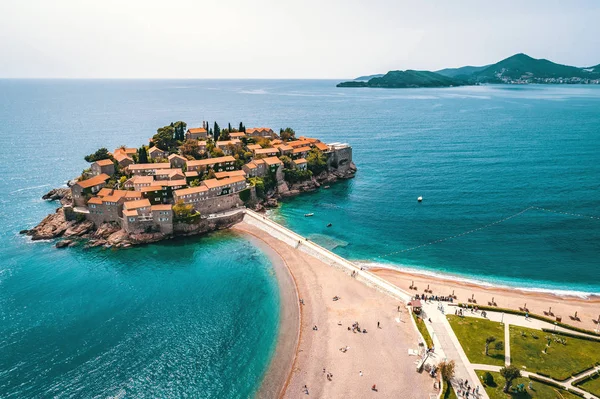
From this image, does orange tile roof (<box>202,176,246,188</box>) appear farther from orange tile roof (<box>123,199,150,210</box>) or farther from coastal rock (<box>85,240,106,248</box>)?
coastal rock (<box>85,240,106,248</box>)

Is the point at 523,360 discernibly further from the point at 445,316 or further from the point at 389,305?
the point at 389,305

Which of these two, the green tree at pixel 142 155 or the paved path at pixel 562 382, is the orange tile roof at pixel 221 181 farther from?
the paved path at pixel 562 382

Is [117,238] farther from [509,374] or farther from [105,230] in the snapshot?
[509,374]

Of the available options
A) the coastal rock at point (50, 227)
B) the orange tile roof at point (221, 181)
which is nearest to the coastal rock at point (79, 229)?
the coastal rock at point (50, 227)

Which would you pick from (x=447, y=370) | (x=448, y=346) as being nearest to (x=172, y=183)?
(x=448, y=346)

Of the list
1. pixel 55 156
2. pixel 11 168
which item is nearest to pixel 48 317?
pixel 11 168

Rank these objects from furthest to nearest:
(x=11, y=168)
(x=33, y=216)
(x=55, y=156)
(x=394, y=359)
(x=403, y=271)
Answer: (x=55, y=156), (x=11, y=168), (x=33, y=216), (x=403, y=271), (x=394, y=359)
